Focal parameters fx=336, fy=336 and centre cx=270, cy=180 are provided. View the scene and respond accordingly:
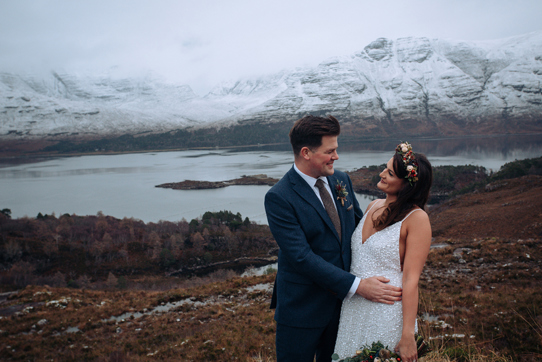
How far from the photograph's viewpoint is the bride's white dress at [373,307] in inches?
80.1

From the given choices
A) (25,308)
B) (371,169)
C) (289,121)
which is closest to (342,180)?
(25,308)

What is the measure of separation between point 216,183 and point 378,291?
191ft

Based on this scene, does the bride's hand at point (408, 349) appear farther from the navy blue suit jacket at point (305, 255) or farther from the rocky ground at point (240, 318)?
the rocky ground at point (240, 318)

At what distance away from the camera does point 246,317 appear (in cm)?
768

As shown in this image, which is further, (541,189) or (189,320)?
(541,189)

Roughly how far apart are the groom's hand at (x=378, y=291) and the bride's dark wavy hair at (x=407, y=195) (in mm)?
330

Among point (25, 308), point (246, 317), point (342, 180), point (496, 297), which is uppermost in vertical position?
point (342, 180)

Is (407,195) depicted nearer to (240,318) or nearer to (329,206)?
(329,206)

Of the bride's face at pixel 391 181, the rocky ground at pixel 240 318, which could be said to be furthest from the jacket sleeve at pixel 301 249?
the rocky ground at pixel 240 318

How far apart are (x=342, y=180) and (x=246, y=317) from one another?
6209 millimetres

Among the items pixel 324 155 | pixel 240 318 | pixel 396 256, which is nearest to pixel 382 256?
pixel 396 256

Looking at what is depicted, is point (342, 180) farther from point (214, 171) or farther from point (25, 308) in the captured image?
point (214, 171)

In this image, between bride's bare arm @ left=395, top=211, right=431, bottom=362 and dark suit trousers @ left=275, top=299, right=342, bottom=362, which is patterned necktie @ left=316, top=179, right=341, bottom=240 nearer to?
bride's bare arm @ left=395, top=211, right=431, bottom=362

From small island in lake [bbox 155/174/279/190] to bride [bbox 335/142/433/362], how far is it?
53.1 m
